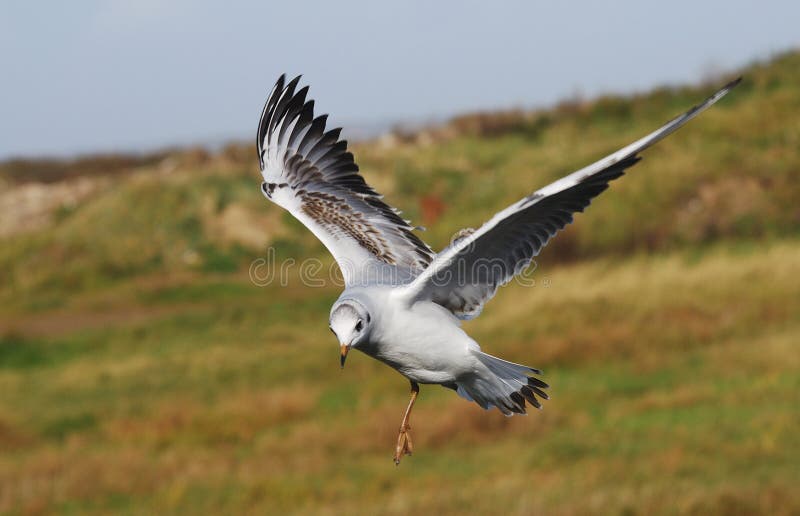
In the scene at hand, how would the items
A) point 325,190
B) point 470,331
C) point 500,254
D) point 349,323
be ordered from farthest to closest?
point 470,331
point 325,190
point 500,254
point 349,323

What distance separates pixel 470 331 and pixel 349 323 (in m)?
24.1

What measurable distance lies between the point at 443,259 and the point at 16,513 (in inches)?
751

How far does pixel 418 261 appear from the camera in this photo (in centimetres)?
496

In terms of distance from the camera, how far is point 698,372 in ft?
79.7

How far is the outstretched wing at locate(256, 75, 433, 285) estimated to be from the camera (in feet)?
16.1

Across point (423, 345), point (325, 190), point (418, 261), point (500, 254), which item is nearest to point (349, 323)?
point (423, 345)

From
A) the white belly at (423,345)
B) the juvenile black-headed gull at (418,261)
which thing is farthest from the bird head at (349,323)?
the white belly at (423,345)

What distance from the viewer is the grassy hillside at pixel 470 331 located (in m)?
20.3

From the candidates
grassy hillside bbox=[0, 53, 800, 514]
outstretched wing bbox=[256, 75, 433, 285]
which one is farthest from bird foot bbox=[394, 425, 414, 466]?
grassy hillside bbox=[0, 53, 800, 514]

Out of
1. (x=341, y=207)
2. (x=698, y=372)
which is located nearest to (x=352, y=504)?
(x=698, y=372)

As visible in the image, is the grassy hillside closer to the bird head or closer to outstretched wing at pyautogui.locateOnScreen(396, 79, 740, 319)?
outstretched wing at pyautogui.locateOnScreen(396, 79, 740, 319)

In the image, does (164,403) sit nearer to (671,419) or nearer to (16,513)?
(16,513)

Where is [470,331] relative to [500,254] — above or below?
below

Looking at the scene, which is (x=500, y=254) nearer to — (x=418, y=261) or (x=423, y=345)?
(x=423, y=345)
